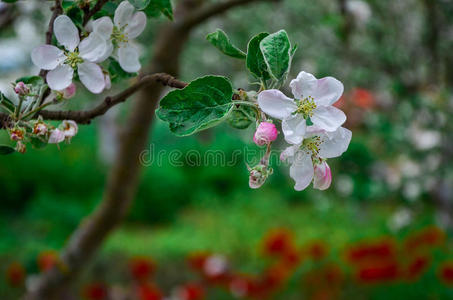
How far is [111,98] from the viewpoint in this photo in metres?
0.69

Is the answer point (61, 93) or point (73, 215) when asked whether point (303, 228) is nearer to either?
point (73, 215)

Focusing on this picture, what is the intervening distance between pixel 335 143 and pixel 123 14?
0.34 meters

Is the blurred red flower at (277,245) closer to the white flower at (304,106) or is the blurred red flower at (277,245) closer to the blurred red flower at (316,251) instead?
the blurred red flower at (316,251)

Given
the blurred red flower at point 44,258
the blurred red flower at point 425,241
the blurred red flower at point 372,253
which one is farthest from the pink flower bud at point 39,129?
the blurred red flower at point 425,241

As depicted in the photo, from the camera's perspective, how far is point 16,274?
265 centimetres

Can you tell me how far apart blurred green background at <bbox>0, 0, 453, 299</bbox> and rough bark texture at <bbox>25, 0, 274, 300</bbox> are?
1.66 feet

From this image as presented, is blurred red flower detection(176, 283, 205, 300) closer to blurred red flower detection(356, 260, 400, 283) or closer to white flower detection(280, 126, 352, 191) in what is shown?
blurred red flower detection(356, 260, 400, 283)

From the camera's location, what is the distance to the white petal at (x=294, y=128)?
542 millimetres

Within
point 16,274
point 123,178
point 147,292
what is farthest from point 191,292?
point 123,178

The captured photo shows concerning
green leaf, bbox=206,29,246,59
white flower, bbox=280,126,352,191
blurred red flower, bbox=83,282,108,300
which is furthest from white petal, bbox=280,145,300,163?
blurred red flower, bbox=83,282,108,300

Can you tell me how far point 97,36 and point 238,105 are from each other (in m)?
0.21

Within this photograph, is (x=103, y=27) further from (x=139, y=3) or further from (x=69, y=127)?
(x=69, y=127)

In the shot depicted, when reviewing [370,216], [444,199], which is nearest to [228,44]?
[444,199]

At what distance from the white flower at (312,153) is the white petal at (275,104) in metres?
0.05
